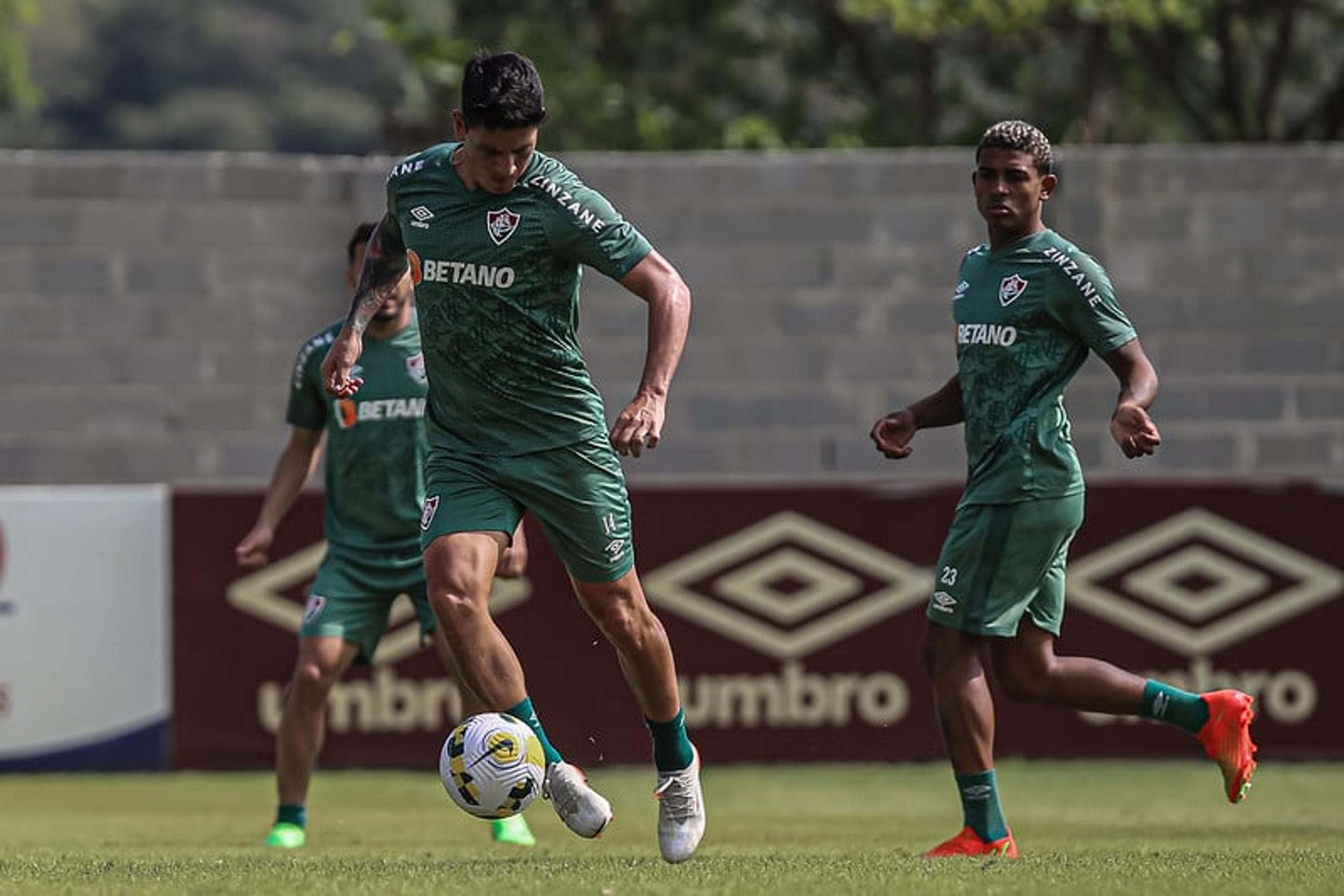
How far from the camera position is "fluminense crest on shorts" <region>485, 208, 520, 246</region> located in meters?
7.17

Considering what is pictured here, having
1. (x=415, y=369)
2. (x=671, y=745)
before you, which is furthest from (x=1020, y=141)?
(x=415, y=369)

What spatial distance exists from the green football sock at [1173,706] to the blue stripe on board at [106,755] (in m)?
6.08

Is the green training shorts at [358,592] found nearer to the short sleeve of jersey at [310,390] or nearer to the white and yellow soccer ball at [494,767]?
the short sleeve of jersey at [310,390]

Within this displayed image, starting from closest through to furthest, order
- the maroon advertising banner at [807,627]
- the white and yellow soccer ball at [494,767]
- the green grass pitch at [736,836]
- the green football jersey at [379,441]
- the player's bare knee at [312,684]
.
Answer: the green grass pitch at [736,836], the white and yellow soccer ball at [494,767], the player's bare knee at [312,684], the green football jersey at [379,441], the maroon advertising banner at [807,627]

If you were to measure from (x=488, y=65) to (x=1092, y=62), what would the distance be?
55.1ft

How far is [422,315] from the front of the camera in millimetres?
7379

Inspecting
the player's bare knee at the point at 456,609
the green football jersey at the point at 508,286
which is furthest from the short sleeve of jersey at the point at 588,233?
the player's bare knee at the point at 456,609

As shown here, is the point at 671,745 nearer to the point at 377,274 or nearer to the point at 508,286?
the point at 508,286

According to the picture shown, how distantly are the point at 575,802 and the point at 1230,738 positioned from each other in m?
2.47

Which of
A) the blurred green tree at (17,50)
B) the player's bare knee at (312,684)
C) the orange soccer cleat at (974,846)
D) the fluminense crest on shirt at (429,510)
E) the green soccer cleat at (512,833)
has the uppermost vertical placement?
the blurred green tree at (17,50)

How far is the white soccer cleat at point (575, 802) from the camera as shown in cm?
704

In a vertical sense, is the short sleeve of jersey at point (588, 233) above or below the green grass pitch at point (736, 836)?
above

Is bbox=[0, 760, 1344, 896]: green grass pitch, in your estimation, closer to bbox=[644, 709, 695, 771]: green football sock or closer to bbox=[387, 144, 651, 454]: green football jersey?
bbox=[644, 709, 695, 771]: green football sock

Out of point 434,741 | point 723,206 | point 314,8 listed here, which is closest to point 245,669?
point 434,741
